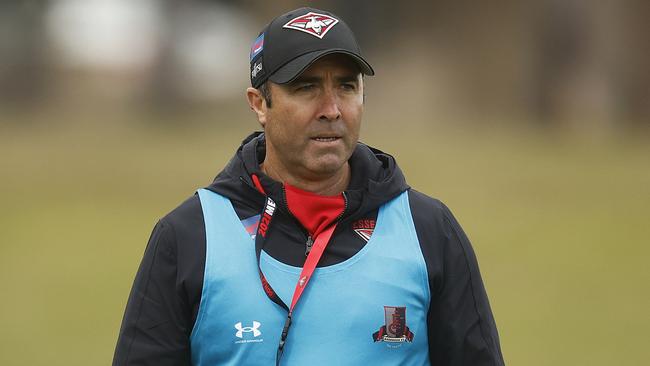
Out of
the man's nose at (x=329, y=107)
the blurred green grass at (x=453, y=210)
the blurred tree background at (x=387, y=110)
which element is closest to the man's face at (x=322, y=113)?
the man's nose at (x=329, y=107)

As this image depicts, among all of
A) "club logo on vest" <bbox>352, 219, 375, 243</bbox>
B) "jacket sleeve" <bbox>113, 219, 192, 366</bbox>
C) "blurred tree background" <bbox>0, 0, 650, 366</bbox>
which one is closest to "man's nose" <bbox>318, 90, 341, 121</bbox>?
"club logo on vest" <bbox>352, 219, 375, 243</bbox>

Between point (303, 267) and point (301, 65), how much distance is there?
1.29ft

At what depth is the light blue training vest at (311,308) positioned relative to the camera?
2.32m

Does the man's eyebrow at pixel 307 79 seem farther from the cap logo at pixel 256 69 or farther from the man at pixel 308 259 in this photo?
the cap logo at pixel 256 69

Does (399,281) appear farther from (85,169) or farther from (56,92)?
(56,92)

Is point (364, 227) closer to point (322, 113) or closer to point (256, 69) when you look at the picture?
point (322, 113)

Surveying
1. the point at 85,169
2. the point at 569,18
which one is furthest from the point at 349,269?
the point at 569,18

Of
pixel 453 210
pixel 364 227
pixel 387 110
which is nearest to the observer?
pixel 364 227

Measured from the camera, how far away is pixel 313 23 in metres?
2.42

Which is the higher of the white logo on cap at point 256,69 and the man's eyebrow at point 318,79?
the white logo on cap at point 256,69

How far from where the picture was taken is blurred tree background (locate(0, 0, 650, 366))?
33.9 ft

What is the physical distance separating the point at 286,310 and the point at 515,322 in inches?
197

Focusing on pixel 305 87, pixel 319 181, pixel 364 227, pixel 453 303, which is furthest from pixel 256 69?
pixel 453 303

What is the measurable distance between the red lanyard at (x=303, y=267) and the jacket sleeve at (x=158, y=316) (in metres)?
0.16
